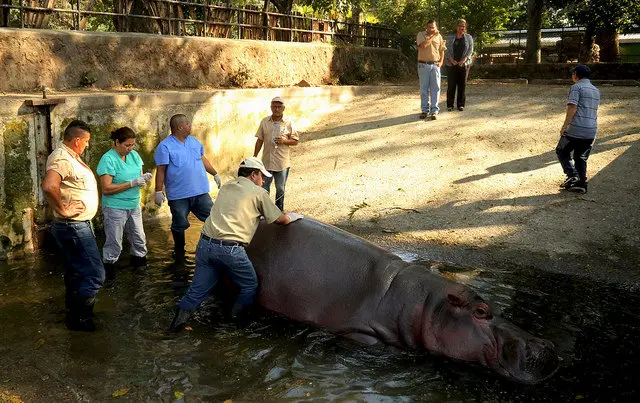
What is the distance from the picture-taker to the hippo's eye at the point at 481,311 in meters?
5.21

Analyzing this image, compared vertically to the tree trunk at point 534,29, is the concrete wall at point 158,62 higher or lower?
lower

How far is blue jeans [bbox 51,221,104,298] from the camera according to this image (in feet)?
17.8

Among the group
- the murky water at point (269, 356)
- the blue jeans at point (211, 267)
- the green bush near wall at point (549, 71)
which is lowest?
the murky water at point (269, 356)

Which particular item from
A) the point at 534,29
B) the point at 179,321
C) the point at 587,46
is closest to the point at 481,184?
the point at 179,321

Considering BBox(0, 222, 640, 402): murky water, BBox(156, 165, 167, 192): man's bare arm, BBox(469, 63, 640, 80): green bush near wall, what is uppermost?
BBox(469, 63, 640, 80): green bush near wall

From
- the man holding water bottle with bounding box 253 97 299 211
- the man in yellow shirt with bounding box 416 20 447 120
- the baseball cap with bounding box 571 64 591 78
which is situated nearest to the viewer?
the man holding water bottle with bounding box 253 97 299 211

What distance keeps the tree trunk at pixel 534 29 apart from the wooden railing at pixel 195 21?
4885 millimetres

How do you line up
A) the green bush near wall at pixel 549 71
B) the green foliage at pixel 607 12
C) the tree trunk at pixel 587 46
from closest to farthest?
the green bush near wall at pixel 549 71
the green foliage at pixel 607 12
the tree trunk at pixel 587 46

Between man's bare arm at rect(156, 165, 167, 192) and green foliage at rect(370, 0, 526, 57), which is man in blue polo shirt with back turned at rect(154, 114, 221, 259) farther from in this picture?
green foliage at rect(370, 0, 526, 57)

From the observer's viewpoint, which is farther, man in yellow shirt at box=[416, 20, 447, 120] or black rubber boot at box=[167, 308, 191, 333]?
man in yellow shirt at box=[416, 20, 447, 120]

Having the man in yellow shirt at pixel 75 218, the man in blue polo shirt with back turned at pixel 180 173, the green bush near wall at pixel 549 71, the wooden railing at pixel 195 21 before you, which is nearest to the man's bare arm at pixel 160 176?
the man in blue polo shirt with back turned at pixel 180 173

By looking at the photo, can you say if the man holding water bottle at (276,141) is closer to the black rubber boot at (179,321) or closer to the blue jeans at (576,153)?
the black rubber boot at (179,321)

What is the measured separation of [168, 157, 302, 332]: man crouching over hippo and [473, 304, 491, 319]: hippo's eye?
5.97 feet

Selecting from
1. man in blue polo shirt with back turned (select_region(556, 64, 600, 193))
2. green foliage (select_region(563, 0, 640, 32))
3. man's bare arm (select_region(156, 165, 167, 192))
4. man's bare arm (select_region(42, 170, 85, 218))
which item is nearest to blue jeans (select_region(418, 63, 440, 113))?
man in blue polo shirt with back turned (select_region(556, 64, 600, 193))
